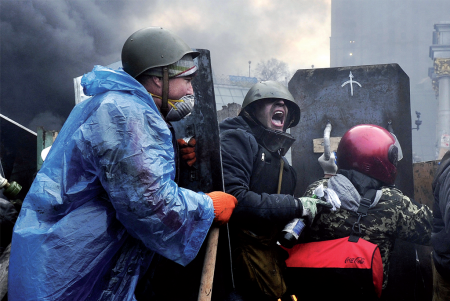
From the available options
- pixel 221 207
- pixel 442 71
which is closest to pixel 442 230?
pixel 221 207

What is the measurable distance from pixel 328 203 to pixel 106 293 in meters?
1.52

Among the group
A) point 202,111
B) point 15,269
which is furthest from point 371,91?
point 15,269

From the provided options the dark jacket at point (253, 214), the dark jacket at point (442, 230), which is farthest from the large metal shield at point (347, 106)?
the dark jacket at point (253, 214)

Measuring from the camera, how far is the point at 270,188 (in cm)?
252

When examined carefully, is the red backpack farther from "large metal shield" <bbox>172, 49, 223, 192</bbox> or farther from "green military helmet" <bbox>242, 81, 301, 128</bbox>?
"green military helmet" <bbox>242, 81, 301, 128</bbox>

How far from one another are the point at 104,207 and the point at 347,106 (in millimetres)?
3291

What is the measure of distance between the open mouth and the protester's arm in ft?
5.06

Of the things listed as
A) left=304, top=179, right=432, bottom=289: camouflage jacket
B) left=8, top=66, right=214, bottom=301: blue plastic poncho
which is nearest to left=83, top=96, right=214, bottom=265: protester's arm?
left=8, top=66, right=214, bottom=301: blue plastic poncho

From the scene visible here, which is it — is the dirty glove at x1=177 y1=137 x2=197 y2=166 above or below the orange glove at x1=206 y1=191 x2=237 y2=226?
above

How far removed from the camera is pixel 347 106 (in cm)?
396

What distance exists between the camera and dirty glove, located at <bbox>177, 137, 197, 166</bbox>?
2184 mm

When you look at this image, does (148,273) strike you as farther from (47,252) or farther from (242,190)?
(242,190)

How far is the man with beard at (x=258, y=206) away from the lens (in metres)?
2.17

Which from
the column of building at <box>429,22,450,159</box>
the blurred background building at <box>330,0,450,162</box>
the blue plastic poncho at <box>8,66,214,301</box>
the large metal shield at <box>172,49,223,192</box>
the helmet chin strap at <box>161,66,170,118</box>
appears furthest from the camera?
the blurred background building at <box>330,0,450,162</box>
